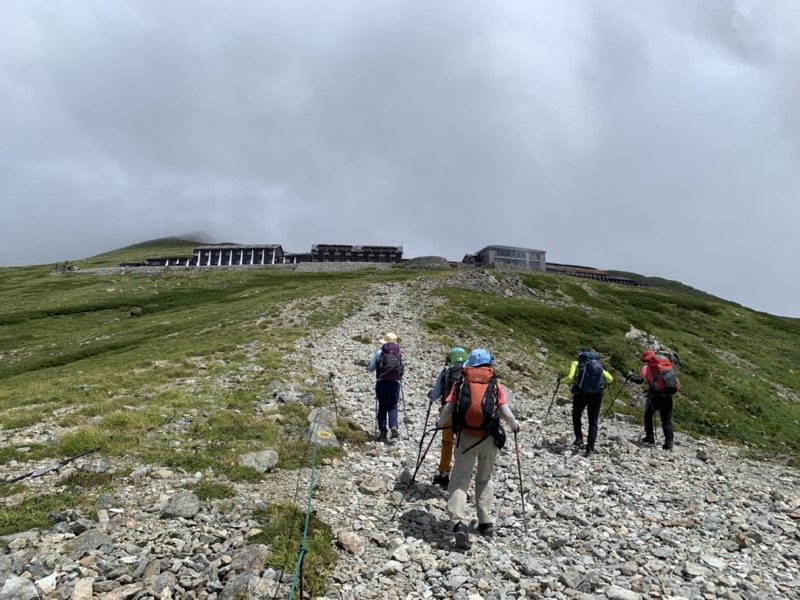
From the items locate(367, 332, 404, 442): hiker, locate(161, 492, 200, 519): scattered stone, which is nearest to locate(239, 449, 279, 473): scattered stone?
locate(161, 492, 200, 519): scattered stone

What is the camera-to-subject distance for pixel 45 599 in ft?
18.7

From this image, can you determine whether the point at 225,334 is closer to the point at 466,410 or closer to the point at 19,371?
the point at 19,371

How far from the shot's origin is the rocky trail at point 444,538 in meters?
6.45

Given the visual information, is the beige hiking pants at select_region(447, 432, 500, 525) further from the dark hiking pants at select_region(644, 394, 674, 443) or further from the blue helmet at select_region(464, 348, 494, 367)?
the dark hiking pants at select_region(644, 394, 674, 443)

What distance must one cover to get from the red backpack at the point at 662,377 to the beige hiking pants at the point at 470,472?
11.4 m

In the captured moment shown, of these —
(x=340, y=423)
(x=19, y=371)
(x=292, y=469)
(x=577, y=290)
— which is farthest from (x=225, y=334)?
(x=577, y=290)

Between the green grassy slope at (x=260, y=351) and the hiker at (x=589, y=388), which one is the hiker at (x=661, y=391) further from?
the green grassy slope at (x=260, y=351)

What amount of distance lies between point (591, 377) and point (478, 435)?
827cm

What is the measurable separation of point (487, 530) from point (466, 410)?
2.58m

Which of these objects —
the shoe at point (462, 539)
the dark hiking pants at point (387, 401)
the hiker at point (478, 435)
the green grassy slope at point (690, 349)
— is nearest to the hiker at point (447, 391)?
the hiker at point (478, 435)

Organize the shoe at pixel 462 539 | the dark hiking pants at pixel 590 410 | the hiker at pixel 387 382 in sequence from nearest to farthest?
1. the shoe at pixel 462 539
2. the hiker at pixel 387 382
3. the dark hiking pants at pixel 590 410

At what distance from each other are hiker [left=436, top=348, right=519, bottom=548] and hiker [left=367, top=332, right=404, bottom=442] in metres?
5.31

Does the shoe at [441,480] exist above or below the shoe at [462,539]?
below

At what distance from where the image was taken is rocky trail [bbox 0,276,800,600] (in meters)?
6.45
